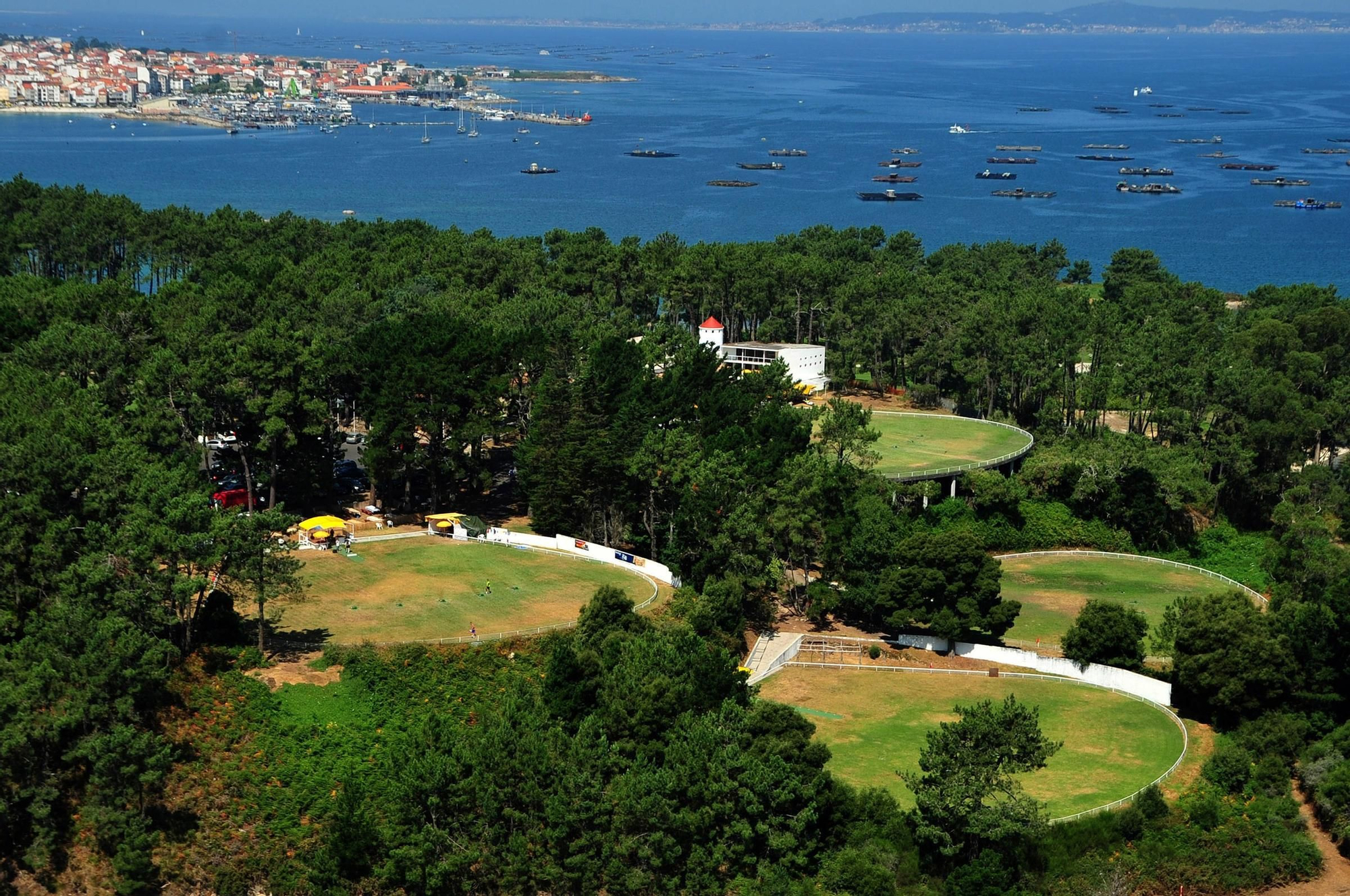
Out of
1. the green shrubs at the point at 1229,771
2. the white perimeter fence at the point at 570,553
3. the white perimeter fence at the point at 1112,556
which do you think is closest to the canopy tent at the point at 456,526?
the white perimeter fence at the point at 570,553

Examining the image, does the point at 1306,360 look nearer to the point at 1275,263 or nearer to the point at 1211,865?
the point at 1211,865

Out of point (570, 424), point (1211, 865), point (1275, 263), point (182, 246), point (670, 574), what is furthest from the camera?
point (1275, 263)

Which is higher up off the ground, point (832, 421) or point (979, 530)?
point (832, 421)

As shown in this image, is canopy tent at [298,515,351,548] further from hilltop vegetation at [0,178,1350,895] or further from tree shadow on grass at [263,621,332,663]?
tree shadow on grass at [263,621,332,663]

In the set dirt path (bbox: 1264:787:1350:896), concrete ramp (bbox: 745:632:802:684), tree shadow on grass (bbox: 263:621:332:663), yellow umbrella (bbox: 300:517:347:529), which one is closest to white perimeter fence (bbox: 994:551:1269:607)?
concrete ramp (bbox: 745:632:802:684)

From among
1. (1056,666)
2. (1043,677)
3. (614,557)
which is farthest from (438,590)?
(1056,666)

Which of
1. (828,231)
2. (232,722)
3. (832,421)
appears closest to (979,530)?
(832,421)

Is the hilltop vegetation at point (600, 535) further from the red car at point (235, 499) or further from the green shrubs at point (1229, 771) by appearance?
the red car at point (235, 499)
